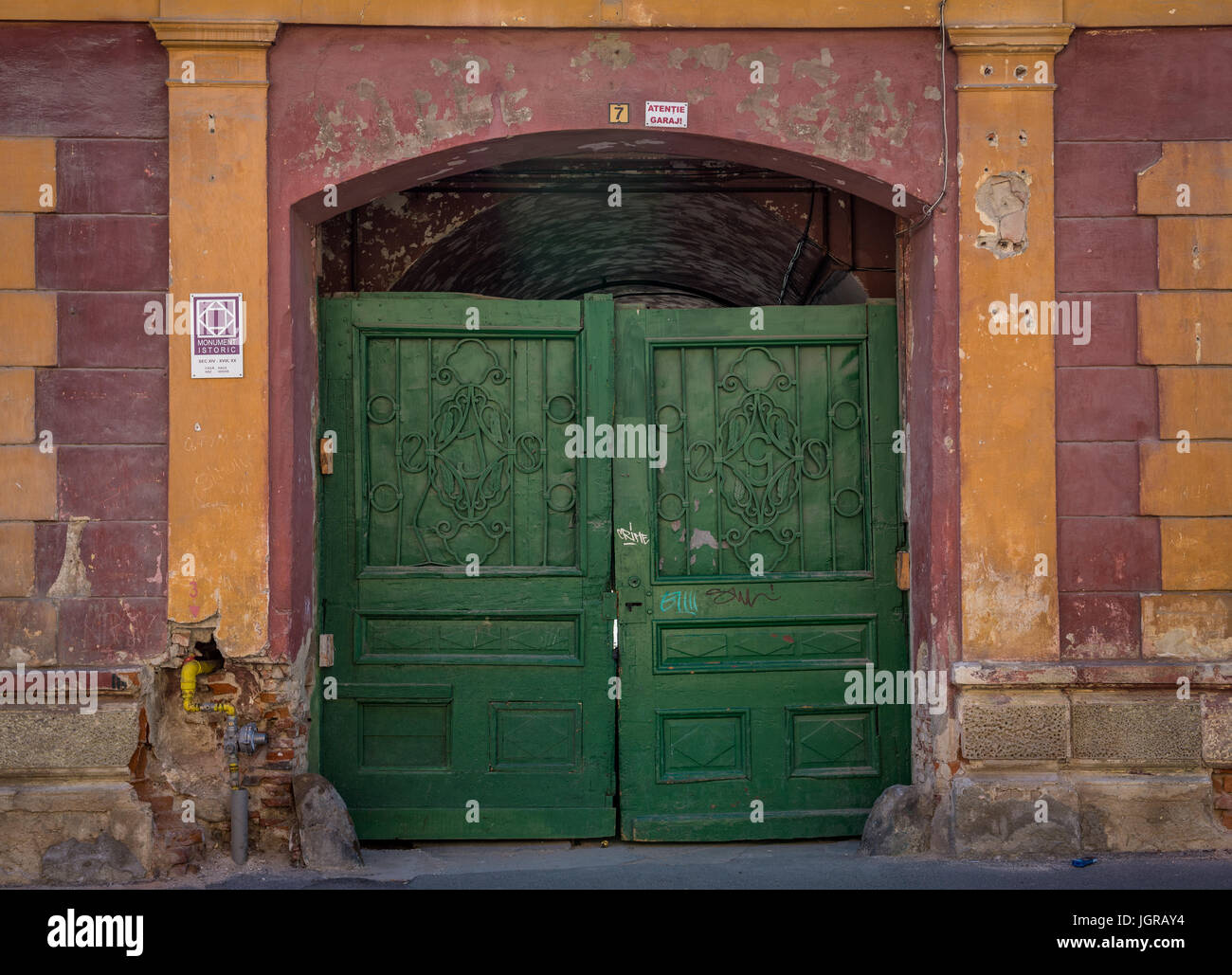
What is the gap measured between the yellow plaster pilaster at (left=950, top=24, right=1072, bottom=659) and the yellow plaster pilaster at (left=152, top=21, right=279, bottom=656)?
302 cm

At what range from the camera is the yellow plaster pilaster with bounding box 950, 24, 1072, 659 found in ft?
15.7

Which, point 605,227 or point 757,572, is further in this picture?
point 605,227

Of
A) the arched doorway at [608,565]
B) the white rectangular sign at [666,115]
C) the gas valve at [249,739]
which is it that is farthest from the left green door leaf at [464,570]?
the white rectangular sign at [666,115]

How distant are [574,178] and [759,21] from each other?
1.68 m

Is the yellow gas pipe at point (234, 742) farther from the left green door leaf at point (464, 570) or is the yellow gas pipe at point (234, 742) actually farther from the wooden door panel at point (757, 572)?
the wooden door panel at point (757, 572)

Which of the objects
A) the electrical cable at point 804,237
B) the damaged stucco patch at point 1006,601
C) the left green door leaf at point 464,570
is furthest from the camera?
the electrical cable at point 804,237

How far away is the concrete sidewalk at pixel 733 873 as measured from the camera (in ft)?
14.5

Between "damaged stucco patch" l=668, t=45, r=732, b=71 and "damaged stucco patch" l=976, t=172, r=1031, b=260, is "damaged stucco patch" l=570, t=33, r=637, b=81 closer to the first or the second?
"damaged stucco patch" l=668, t=45, r=732, b=71

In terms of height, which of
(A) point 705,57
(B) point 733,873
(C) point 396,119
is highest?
(A) point 705,57

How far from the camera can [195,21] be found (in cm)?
465

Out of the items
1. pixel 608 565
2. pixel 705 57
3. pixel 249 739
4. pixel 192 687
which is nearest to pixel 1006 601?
pixel 608 565

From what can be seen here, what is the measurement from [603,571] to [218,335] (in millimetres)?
2015

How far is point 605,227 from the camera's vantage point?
731 centimetres

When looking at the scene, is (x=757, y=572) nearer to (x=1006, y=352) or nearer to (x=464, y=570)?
(x=464, y=570)
